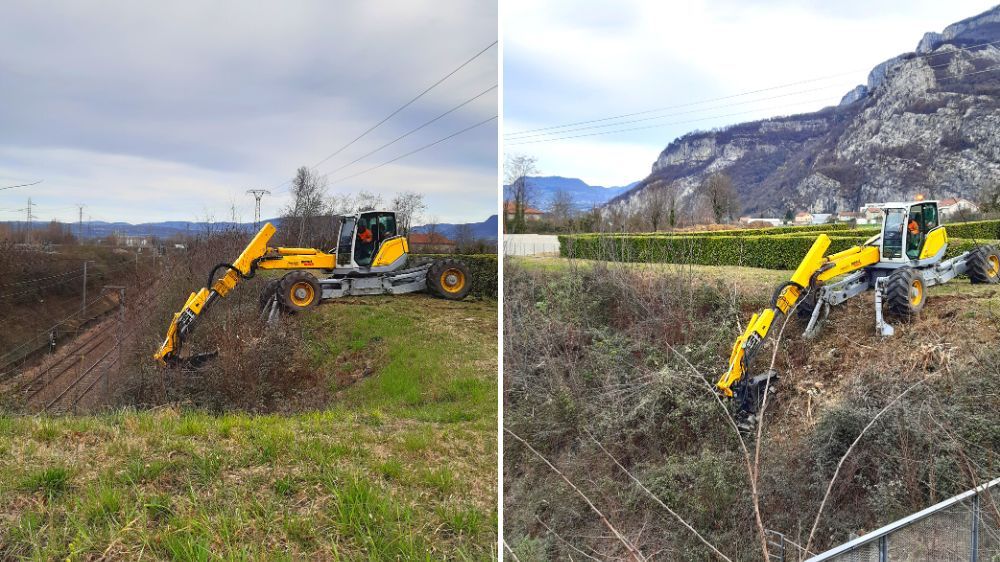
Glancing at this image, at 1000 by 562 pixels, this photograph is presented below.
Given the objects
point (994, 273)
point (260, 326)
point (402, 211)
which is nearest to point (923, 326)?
point (994, 273)

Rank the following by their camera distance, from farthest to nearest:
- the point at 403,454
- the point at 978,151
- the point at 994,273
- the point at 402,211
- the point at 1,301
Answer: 1. the point at 978,151
2. the point at 994,273
3. the point at 402,211
4. the point at 1,301
5. the point at 403,454

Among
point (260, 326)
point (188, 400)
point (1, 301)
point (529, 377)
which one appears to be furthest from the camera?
point (529, 377)

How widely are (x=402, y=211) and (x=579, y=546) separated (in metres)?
2.42

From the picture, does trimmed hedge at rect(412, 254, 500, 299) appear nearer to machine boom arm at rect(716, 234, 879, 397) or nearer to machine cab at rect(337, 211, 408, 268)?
machine cab at rect(337, 211, 408, 268)

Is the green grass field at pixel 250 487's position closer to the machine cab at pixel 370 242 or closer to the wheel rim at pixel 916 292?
the machine cab at pixel 370 242

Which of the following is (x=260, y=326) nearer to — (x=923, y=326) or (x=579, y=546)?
(x=579, y=546)

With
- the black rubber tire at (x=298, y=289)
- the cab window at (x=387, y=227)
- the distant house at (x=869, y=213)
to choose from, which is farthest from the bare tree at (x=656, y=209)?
the black rubber tire at (x=298, y=289)

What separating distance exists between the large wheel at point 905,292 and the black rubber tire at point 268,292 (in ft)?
15.0

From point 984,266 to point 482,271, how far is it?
13.3ft

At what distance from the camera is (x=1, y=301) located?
3373 millimetres

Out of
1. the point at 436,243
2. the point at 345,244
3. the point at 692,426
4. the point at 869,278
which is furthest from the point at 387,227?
the point at 869,278

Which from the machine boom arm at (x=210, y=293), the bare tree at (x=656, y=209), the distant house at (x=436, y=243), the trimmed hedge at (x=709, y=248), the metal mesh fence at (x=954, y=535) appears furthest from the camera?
the bare tree at (x=656, y=209)

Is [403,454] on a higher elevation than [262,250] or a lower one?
lower

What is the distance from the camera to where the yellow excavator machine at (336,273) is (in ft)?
13.5
